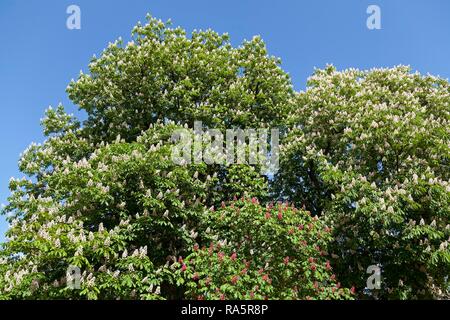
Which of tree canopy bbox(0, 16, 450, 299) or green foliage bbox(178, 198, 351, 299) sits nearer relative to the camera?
green foliage bbox(178, 198, 351, 299)

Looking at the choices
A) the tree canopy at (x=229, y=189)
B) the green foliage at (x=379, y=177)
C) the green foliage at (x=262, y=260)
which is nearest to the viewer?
the green foliage at (x=262, y=260)

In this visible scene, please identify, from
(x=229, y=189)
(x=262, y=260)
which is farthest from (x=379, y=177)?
(x=262, y=260)

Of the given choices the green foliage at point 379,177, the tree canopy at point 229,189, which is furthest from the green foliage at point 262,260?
the green foliage at point 379,177

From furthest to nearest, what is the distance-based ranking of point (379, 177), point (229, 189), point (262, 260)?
point (229, 189) → point (379, 177) → point (262, 260)

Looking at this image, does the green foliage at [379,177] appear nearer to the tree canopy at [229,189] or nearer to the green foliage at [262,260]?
the tree canopy at [229,189]

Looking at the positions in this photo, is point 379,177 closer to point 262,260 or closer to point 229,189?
point 229,189

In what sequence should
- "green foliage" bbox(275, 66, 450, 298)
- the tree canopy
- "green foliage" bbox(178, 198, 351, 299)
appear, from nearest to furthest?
1. "green foliage" bbox(178, 198, 351, 299)
2. the tree canopy
3. "green foliage" bbox(275, 66, 450, 298)

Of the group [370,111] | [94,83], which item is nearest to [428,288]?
[370,111]

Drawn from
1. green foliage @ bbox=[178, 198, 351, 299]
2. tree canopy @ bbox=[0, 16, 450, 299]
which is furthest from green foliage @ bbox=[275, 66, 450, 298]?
green foliage @ bbox=[178, 198, 351, 299]

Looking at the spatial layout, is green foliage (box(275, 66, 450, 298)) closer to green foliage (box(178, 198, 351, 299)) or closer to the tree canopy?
the tree canopy

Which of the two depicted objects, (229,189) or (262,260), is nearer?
(262,260)

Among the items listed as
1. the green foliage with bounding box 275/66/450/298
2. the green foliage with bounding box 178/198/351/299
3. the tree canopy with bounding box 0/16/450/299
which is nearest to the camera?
the green foliage with bounding box 178/198/351/299

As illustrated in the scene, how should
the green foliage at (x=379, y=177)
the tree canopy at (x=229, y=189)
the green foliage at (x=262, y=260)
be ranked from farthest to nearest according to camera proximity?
the green foliage at (x=379, y=177)
the tree canopy at (x=229, y=189)
the green foliage at (x=262, y=260)

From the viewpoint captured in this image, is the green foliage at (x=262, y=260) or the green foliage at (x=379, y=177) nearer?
the green foliage at (x=262, y=260)
